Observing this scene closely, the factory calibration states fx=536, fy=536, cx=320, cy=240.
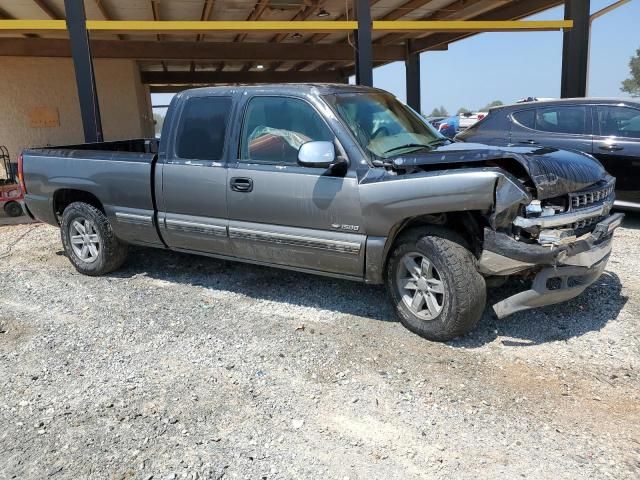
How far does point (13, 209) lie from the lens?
9078 millimetres

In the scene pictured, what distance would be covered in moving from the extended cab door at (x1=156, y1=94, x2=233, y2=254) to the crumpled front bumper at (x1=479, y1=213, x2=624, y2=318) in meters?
2.27

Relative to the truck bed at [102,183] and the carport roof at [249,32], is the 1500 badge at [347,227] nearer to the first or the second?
the truck bed at [102,183]

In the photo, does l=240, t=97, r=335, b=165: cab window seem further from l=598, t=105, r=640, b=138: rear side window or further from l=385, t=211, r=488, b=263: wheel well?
l=598, t=105, r=640, b=138: rear side window

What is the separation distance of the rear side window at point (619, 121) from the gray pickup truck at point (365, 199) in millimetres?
2957

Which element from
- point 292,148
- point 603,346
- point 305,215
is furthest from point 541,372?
point 292,148

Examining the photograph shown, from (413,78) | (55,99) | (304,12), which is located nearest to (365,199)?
(304,12)

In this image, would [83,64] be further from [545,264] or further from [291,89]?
[545,264]

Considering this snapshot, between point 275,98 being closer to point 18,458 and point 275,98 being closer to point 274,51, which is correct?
point 18,458

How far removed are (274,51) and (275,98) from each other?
9865 millimetres

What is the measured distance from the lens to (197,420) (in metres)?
3.01

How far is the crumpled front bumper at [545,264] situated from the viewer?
3.47 meters

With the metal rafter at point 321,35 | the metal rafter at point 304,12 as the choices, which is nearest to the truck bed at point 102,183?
the metal rafter at point 321,35

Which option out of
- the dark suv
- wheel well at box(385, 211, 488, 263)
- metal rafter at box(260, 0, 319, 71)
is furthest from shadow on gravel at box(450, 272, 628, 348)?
metal rafter at box(260, 0, 319, 71)

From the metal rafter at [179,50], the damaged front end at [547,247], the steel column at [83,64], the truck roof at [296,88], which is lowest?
the damaged front end at [547,247]
